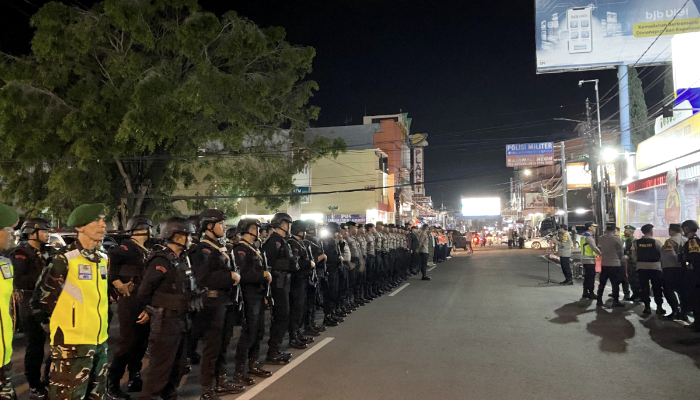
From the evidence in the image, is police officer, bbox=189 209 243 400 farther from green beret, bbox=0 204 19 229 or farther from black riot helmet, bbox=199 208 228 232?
green beret, bbox=0 204 19 229

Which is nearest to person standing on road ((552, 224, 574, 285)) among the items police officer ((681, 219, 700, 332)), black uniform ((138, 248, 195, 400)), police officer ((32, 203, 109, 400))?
police officer ((681, 219, 700, 332))

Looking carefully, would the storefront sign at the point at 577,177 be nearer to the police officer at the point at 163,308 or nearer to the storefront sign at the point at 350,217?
the storefront sign at the point at 350,217

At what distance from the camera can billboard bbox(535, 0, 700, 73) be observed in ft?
80.8

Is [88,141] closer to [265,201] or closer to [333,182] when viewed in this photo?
[265,201]

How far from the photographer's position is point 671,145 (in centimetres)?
1406

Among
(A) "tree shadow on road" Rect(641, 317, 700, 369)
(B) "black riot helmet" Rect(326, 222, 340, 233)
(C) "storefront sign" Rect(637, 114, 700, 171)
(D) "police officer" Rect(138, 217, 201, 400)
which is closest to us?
(D) "police officer" Rect(138, 217, 201, 400)

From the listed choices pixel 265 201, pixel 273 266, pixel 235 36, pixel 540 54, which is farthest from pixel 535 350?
pixel 540 54

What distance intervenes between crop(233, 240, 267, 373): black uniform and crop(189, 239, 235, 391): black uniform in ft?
1.56

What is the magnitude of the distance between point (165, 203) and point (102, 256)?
17.5 metres

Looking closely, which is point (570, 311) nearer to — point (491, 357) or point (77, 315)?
point (491, 357)

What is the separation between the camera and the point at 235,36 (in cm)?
1666

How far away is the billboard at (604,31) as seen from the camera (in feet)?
80.8

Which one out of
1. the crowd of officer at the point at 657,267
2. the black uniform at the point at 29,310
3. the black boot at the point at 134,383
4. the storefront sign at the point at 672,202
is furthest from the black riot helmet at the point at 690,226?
the black uniform at the point at 29,310

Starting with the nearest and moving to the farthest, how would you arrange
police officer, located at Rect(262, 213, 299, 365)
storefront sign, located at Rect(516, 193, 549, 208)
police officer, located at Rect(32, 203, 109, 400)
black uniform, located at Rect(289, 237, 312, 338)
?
police officer, located at Rect(32, 203, 109, 400) < police officer, located at Rect(262, 213, 299, 365) < black uniform, located at Rect(289, 237, 312, 338) < storefront sign, located at Rect(516, 193, 549, 208)
